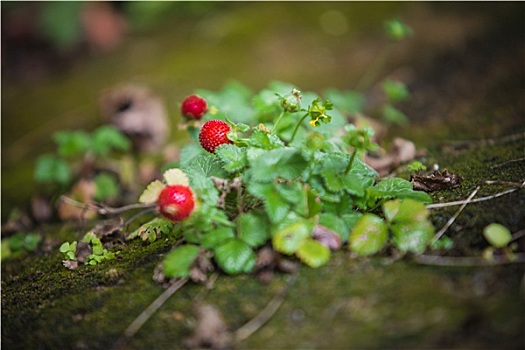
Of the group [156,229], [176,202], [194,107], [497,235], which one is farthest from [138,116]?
[497,235]

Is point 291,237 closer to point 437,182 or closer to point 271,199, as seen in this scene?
point 271,199

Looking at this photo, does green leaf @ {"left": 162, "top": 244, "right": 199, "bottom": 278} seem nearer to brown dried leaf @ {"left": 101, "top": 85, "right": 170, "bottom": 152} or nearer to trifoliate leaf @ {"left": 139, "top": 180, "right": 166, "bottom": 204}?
trifoliate leaf @ {"left": 139, "top": 180, "right": 166, "bottom": 204}

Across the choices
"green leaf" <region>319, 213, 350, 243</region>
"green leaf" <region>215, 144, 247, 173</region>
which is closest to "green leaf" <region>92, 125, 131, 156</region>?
"green leaf" <region>215, 144, 247, 173</region>

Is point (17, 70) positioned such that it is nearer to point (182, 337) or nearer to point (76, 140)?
point (76, 140)

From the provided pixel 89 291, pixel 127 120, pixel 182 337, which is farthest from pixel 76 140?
pixel 182 337

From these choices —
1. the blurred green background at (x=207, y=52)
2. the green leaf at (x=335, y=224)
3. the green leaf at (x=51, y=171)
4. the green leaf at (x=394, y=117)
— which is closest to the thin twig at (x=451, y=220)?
the green leaf at (x=335, y=224)

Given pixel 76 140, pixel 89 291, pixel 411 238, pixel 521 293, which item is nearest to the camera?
pixel 521 293
